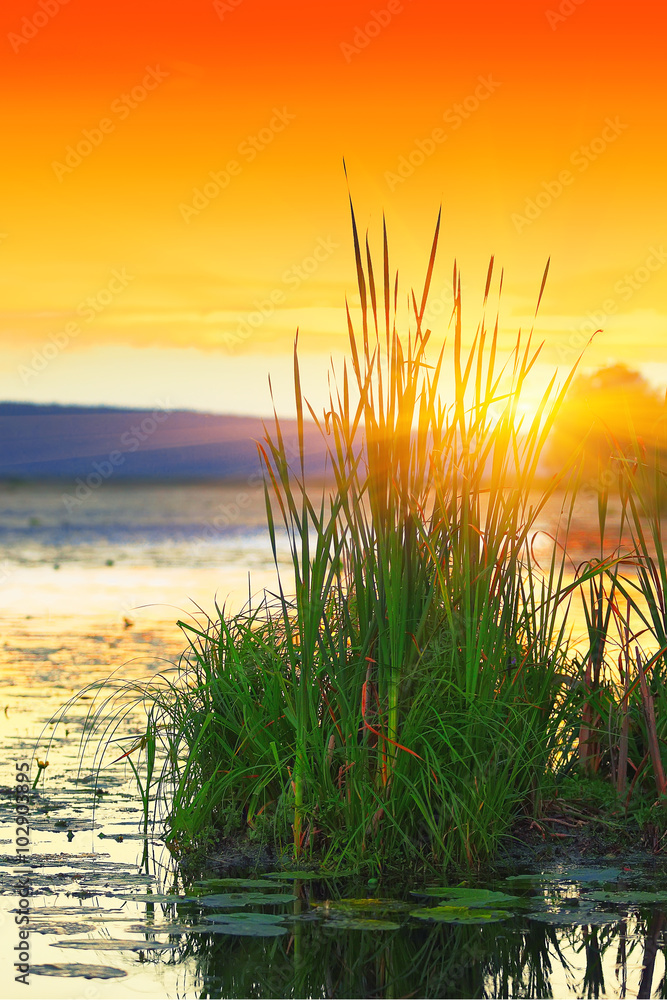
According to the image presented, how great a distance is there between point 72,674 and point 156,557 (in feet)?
46.7

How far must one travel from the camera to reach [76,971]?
4.76 metres

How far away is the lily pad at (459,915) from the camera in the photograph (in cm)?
516

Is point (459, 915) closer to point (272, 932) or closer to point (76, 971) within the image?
point (272, 932)

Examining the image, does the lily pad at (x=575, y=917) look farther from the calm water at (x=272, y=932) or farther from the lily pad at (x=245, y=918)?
the lily pad at (x=245, y=918)

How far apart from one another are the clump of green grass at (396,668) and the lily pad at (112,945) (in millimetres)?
Answer: 1085

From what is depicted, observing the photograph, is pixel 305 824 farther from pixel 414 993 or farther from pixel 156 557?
pixel 156 557

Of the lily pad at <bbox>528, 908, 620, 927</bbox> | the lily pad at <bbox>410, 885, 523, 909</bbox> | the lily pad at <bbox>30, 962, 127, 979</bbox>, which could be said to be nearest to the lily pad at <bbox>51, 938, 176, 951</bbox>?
the lily pad at <bbox>30, 962, 127, 979</bbox>

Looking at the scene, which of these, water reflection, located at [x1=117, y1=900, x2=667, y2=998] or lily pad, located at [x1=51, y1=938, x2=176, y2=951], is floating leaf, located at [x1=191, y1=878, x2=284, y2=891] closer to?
water reflection, located at [x1=117, y1=900, x2=667, y2=998]

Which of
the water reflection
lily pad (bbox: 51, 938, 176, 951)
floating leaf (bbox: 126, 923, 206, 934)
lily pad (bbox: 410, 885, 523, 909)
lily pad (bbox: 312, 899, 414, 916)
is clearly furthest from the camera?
lily pad (bbox: 410, 885, 523, 909)

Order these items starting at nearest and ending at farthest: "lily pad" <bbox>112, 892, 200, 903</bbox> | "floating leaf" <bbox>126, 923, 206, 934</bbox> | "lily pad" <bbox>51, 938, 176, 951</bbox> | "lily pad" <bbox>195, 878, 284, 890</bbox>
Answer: "lily pad" <bbox>51, 938, 176, 951</bbox>, "floating leaf" <bbox>126, 923, 206, 934</bbox>, "lily pad" <bbox>112, 892, 200, 903</bbox>, "lily pad" <bbox>195, 878, 284, 890</bbox>

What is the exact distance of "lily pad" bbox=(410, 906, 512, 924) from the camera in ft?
16.9

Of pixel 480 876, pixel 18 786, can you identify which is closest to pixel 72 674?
pixel 18 786

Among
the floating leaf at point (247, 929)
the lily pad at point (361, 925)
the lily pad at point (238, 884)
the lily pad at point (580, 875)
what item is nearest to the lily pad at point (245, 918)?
the floating leaf at point (247, 929)

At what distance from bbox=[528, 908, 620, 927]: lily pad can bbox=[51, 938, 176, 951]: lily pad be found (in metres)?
1.53
